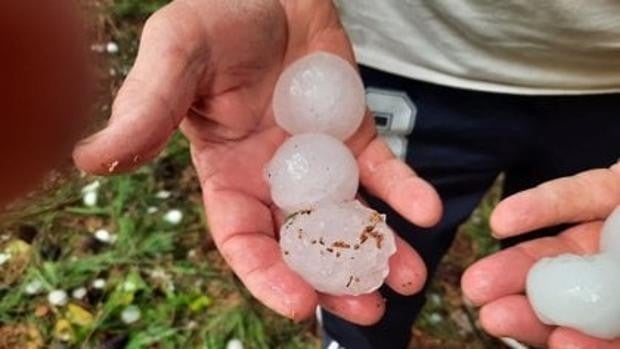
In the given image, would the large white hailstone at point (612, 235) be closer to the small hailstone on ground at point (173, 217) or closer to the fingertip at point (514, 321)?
the fingertip at point (514, 321)

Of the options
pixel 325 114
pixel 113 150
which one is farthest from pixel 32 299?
pixel 113 150

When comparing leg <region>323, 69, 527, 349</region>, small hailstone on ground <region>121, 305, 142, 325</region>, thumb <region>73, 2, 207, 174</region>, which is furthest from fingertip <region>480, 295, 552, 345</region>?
small hailstone on ground <region>121, 305, 142, 325</region>

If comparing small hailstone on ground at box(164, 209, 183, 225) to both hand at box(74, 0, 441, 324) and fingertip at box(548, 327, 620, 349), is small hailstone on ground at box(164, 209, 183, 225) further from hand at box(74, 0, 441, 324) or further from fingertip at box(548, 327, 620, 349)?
fingertip at box(548, 327, 620, 349)

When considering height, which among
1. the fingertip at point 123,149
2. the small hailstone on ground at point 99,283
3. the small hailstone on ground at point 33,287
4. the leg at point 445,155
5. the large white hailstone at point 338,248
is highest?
the fingertip at point 123,149

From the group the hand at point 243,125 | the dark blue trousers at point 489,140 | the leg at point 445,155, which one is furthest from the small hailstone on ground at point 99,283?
the hand at point 243,125

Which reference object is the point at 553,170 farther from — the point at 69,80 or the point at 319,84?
the point at 69,80

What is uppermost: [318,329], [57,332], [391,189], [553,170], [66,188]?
[66,188]

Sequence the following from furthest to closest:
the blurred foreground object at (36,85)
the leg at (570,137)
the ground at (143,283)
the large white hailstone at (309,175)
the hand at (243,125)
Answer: the ground at (143,283) → the leg at (570,137) → the large white hailstone at (309,175) → the hand at (243,125) → the blurred foreground object at (36,85)
